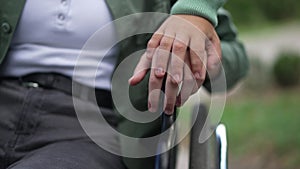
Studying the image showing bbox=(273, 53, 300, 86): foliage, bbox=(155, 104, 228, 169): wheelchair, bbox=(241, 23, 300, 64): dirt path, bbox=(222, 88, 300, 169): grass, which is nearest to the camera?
bbox=(155, 104, 228, 169): wheelchair

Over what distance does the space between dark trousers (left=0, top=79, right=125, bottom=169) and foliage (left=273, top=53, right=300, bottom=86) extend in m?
5.61

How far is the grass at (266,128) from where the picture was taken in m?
4.66

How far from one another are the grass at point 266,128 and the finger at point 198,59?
9.95 ft

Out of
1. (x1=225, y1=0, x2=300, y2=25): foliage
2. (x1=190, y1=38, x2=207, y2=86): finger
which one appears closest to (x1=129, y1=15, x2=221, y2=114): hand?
(x1=190, y1=38, x2=207, y2=86): finger

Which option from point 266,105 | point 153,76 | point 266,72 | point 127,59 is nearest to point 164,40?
point 153,76

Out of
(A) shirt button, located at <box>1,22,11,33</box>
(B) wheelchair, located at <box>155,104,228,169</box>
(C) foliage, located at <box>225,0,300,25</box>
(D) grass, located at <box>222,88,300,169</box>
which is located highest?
(A) shirt button, located at <box>1,22,11,33</box>

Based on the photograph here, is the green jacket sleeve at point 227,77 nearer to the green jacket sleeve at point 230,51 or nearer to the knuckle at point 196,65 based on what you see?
the green jacket sleeve at point 230,51

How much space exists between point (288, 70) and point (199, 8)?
18.8 feet

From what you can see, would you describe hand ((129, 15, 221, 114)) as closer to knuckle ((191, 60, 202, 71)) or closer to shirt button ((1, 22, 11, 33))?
knuckle ((191, 60, 202, 71))

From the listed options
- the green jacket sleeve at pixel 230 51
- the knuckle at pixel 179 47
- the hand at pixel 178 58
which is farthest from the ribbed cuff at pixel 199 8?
the green jacket sleeve at pixel 230 51

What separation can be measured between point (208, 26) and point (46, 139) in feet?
1.54

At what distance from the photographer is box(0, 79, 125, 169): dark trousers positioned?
1.58m

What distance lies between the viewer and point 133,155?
5.32 feet

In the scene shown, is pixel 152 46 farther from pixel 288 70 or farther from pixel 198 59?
pixel 288 70
